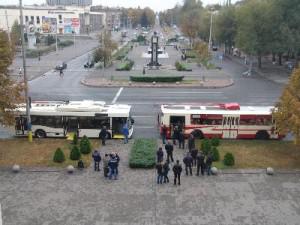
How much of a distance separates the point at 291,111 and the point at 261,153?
3.60 metres

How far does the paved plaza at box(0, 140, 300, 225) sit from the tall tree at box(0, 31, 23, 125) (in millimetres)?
4023

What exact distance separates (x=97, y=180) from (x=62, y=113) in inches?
342

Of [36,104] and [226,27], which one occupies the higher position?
[226,27]

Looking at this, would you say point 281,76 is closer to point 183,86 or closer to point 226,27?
point 183,86

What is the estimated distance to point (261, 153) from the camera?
2523 cm

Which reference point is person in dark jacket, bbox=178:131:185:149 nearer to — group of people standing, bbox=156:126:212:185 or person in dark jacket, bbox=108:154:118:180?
group of people standing, bbox=156:126:212:185

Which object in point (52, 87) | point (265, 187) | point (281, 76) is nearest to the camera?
point (265, 187)

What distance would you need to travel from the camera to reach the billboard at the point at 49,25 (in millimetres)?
137125

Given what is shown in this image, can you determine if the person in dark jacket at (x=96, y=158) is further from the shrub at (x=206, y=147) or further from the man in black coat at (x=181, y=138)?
the shrub at (x=206, y=147)

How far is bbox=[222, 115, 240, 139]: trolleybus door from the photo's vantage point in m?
27.9

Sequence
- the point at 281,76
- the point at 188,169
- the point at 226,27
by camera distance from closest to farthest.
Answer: the point at 188,169 < the point at 281,76 < the point at 226,27

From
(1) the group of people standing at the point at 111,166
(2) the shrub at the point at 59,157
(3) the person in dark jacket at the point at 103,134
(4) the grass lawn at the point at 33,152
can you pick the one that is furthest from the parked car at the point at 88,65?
(1) the group of people standing at the point at 111,166

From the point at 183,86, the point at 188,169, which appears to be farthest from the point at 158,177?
the point at 183,86

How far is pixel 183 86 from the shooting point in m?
50.2
